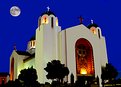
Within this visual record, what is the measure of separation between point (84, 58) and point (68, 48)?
3905 mm

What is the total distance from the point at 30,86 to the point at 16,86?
5.28ft

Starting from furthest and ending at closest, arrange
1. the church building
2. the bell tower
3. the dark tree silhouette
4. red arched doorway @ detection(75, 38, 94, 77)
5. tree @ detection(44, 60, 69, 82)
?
red arched doorway @ detection(75, 38, 94, 77) < the church building < the bell tower < tree @ detection(44, 60, 69, 82) < the dark tree silhouette

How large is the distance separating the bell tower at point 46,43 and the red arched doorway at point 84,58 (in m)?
3.78

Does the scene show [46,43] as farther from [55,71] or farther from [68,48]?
[55,71]

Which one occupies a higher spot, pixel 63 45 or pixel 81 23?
pixel 81 23

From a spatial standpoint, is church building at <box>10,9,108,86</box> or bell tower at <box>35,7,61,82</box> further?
church building at <box>10,9,108,86</box>

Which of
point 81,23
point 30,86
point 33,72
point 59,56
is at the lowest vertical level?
point 30,86

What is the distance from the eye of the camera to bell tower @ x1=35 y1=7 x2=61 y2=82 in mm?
30188

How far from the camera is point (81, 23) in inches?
1384

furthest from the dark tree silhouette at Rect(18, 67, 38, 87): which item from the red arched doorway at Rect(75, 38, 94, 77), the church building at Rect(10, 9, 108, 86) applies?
the red arched doorway at Rect(75, 38, 94, 77)

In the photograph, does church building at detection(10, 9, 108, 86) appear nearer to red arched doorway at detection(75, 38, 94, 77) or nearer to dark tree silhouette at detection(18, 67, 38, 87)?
red arched doorway at detection(75, 38, 94, 77)

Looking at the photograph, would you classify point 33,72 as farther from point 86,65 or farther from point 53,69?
point 86,65

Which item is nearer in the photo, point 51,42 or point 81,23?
point 51,42

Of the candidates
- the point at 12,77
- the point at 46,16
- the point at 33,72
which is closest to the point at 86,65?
the point at 46,16
